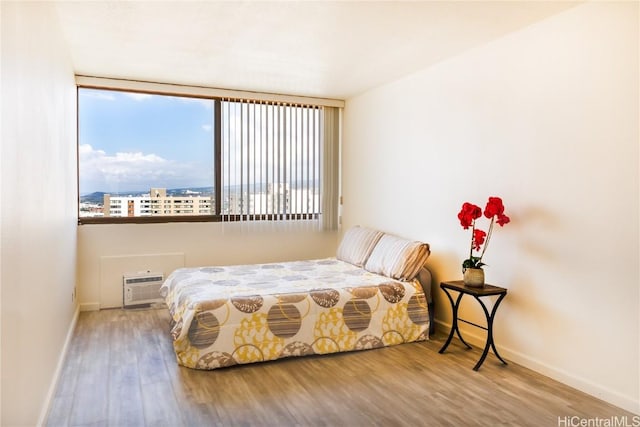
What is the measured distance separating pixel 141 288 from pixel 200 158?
160cm

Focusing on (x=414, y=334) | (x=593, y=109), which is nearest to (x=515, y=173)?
(x=593, y=109)

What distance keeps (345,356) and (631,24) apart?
2.81 metres

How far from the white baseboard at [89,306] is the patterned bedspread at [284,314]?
1085 mm

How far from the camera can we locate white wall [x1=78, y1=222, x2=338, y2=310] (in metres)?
4.96

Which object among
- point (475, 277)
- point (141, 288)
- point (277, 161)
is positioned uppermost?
point (277, 161)

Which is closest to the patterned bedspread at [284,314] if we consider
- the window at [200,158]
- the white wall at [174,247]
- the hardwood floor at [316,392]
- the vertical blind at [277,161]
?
the hardwood floor at [316,392]

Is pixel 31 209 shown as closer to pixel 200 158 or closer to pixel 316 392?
pixel 316 392

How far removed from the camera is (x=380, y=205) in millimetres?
5188

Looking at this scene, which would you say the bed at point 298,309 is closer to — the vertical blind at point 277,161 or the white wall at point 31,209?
the white wall at point 31,209

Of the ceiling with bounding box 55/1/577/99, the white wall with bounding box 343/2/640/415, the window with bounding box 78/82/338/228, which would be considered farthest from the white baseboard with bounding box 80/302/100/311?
the white wall with bounding box 343/2/640/415

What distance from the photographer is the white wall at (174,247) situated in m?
4.96

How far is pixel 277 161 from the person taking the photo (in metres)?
5.71

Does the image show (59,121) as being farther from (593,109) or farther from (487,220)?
(593,109)

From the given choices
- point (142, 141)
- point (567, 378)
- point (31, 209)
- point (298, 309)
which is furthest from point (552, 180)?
point (142, 141)
